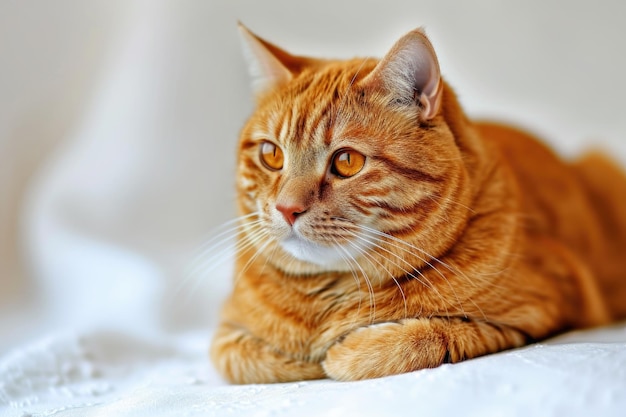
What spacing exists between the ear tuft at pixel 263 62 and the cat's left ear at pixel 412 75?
0.77ft

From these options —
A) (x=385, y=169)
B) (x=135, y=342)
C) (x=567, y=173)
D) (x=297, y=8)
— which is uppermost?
(x=297, y=8)

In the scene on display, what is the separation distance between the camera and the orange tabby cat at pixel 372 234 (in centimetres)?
127

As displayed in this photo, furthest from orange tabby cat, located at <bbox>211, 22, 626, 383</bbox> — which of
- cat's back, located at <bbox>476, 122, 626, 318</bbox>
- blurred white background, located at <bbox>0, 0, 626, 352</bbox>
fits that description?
blurred white background, located at <bbox>0, 0, 626, 352</bbox>

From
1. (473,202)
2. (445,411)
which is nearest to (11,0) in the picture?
(473,202)

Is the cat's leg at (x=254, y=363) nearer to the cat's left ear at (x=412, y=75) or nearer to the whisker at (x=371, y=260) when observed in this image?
the whisker at (x=371, y=260)

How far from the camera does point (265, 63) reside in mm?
1497

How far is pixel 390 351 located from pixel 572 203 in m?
0.94

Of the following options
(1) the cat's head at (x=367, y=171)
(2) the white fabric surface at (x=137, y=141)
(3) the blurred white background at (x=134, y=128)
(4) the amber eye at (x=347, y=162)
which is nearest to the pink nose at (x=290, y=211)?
(1) the cat's head at (x=367, y=171)

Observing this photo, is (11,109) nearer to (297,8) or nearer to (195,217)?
(195,217)

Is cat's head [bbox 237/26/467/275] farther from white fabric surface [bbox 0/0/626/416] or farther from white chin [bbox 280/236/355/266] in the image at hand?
white fabric surface [bbox 0/0/626/416]

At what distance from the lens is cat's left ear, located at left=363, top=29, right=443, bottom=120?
1.25 metres

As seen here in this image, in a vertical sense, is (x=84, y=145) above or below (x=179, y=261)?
above

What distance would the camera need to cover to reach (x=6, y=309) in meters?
1.96

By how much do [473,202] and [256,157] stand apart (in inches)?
18.1
